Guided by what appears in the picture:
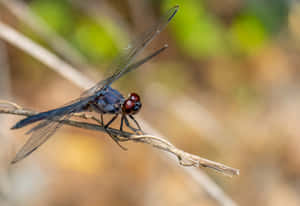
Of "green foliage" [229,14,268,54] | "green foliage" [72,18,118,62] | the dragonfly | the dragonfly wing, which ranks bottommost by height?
the dragonfly wing

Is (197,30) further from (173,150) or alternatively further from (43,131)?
(173,150)

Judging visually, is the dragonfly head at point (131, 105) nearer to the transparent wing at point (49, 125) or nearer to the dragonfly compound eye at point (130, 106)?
the dragonfly compound eye at point (130, 106)

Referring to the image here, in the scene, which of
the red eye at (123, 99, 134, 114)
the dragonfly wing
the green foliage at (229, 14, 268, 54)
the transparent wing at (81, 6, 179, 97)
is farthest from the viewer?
the green foliage at (229, 14, 268, 54)

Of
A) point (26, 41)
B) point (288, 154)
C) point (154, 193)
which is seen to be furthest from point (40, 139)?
point (288, 154)

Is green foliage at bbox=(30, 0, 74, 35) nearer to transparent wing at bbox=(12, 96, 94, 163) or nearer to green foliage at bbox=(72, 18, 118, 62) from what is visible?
green foliage at bbox=(72, 18, 118, 62)

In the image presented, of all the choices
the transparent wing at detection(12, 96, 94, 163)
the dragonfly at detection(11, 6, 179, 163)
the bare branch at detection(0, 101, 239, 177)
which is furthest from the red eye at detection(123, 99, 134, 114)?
the bare branch at detection(0, 101, 239, 177)
